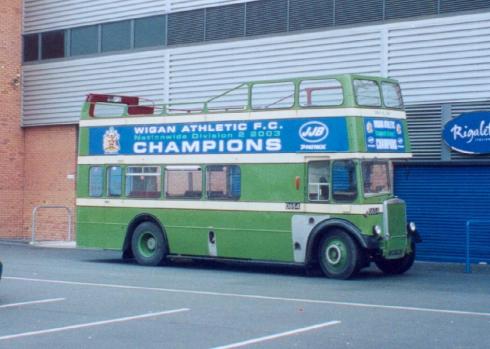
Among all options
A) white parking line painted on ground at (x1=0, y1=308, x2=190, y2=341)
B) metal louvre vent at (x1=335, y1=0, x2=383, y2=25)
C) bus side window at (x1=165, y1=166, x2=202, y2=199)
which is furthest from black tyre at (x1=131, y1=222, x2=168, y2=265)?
white parking line painted on ground at (x1=0, y1=308, x2=190, y2=341)

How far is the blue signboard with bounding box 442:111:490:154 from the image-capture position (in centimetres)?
2059

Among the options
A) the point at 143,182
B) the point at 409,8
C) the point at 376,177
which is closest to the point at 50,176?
the point at 143,182

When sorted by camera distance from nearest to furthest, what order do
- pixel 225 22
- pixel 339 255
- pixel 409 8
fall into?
1. pixel 339 255
2. pixel 409 8
3. pixel 225 22

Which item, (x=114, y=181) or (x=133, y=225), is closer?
(x=133, y=225)

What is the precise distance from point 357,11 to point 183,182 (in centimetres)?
612

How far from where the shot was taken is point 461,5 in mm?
21000

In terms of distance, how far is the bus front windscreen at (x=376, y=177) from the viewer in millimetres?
17797

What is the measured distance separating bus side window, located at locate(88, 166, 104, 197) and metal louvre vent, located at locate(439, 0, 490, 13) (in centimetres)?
837

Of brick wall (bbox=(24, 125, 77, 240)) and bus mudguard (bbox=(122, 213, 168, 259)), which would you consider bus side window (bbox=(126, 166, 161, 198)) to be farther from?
brick wall (bbox=(24, 125, 77, 240))

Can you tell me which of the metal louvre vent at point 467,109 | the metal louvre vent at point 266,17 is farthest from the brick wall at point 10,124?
the metal louvre vent at point 467,109

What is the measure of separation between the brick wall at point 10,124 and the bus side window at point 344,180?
15.3 metres

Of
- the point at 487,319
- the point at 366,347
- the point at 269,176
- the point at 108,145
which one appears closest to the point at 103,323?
the point at 366,347

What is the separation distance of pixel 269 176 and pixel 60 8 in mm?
13249

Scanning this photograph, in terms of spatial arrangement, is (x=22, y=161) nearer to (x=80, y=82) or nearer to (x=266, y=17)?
(x=80, y=82)
